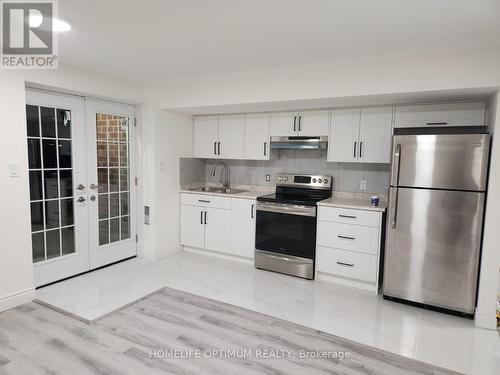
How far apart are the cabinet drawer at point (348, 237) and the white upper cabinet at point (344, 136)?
772 millimetres

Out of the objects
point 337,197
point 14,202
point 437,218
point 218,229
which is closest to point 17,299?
point 14,202

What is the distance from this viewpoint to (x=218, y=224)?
4.50m

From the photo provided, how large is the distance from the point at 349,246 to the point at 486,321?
4.35 feet

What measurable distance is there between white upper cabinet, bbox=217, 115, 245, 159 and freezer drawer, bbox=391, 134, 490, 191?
2022 millimetres

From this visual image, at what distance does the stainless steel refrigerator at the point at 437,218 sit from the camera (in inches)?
113

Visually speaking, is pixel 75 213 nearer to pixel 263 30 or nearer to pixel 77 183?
pixel 77 183

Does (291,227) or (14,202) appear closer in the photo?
(14,202)

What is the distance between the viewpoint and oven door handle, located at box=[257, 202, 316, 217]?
150 inches

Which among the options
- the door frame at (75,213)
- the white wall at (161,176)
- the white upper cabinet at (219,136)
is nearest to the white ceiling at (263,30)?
the door frame at (75,213)

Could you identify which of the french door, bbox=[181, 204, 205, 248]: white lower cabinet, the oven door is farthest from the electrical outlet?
the french door

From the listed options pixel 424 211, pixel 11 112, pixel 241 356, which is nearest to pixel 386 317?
pixel 424 211

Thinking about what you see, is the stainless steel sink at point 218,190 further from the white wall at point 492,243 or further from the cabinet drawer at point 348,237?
the white wall at point 492,243

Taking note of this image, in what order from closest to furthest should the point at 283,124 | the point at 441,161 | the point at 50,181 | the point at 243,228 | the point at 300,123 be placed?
the point at 441,161 → the point at 50,181 → the point at 300,123 → the point at 283,124 → the point at 243,228

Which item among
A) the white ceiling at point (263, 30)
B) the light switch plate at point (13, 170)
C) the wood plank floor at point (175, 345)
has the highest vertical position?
the white ceiling at point (263, 30)
